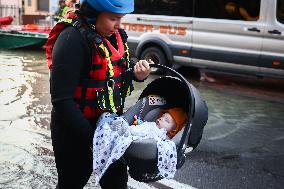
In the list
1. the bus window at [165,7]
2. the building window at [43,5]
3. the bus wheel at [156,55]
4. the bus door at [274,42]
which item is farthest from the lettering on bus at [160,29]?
the building window at [43,5]

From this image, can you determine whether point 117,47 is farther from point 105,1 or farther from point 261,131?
point 261,131

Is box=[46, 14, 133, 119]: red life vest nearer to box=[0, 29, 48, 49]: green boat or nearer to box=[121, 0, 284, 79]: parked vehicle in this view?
box=[121, 0, 284, 79]: parked vehicle

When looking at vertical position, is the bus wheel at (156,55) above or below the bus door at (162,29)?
below

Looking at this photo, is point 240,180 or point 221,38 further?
point 221,38

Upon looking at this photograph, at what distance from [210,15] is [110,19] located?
787cm

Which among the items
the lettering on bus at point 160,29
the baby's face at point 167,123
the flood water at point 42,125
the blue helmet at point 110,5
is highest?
the blue helmet at point 110,5

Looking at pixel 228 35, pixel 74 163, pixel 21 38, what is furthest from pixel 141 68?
pixel 21 38

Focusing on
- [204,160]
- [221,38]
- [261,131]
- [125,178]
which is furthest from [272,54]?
[125,178]

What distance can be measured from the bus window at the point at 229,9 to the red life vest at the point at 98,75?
738cm

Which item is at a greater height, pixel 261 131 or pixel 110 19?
pixel 110 19

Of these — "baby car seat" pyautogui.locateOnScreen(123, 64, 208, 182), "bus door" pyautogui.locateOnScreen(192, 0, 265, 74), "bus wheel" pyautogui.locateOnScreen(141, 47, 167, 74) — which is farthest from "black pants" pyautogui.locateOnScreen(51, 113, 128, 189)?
"bus wheel" pyautogui.locateOnScreen(141, 47, 167, 74)

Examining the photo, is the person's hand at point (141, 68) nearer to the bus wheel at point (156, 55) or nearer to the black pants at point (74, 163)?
the black pants at point (74, 163)

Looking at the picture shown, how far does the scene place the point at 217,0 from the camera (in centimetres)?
970

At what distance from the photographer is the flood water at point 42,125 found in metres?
4.51
